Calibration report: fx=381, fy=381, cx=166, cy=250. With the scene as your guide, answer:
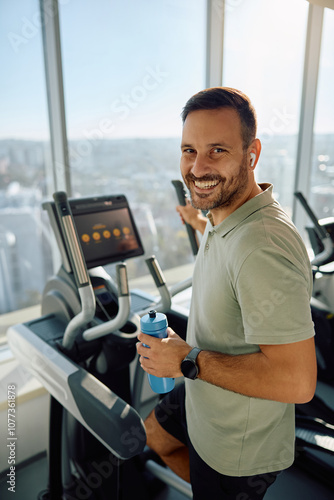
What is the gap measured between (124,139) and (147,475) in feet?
6.42

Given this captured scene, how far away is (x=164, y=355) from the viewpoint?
0.98m

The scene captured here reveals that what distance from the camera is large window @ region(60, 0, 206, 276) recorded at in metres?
2.22

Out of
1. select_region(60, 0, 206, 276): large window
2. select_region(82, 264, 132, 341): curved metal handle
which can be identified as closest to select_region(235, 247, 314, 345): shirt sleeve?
select_region(82, 264, 132, 341): curved metal handle

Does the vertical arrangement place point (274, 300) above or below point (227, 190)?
below

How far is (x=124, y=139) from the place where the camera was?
99.6 inches

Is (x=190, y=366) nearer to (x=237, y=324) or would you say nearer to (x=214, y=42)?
(x=237, y=324)

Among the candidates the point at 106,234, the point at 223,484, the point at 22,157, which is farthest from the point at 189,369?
the point at 22,157

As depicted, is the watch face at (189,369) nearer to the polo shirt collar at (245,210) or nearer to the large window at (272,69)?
the polo shirt collar at (245,210)

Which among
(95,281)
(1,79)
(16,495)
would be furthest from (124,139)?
(16,495)

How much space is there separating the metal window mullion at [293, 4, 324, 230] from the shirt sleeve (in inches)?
127

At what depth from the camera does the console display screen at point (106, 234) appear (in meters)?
1.61

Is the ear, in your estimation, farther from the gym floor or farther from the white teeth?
the gym floor

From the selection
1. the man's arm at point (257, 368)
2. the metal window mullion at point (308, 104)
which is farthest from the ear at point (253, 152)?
the metal window mullion at point (308, 104)

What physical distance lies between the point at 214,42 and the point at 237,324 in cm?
249
